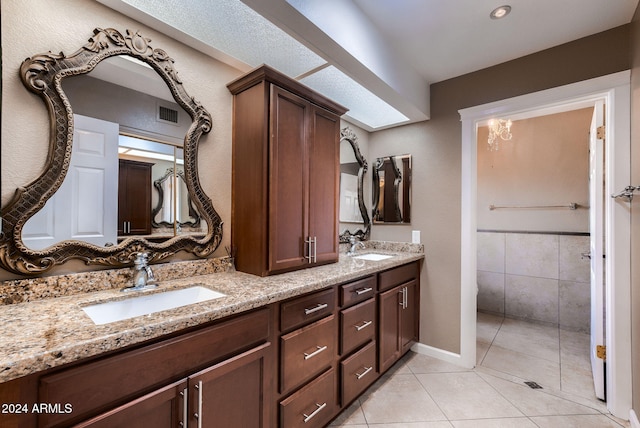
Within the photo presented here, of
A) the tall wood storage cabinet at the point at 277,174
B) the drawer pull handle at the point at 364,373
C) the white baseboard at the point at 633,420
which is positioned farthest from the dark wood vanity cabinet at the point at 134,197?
the white baseboard at the point at 633,420

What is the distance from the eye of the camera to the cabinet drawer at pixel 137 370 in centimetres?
72

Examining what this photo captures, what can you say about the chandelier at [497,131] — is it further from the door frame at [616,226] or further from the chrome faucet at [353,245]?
the chrome faucet at [353,245]

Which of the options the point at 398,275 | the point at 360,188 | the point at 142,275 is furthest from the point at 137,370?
the point at 360,188

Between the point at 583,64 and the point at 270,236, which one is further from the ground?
the point at 583,64

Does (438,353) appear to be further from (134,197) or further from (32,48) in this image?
(32,48)

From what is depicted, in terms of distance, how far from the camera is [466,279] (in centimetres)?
238

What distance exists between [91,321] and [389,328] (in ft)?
6.21

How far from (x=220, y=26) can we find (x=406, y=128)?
76.0 inches

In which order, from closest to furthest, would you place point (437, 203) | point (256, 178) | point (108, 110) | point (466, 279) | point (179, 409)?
point (179, 409), point (108, 110), point (256, 178), point (466, 279), point (437, 203)

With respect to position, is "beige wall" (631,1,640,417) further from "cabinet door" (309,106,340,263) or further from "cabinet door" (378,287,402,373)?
"cabinet door" (309,106,340,263)

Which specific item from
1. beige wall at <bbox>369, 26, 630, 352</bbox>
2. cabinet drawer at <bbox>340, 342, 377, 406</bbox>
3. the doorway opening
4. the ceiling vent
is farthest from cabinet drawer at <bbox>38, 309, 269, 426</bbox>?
the doorway opening

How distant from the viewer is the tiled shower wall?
309cm

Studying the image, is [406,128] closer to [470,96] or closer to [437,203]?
[470,96]

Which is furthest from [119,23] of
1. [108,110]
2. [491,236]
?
[491,236]
